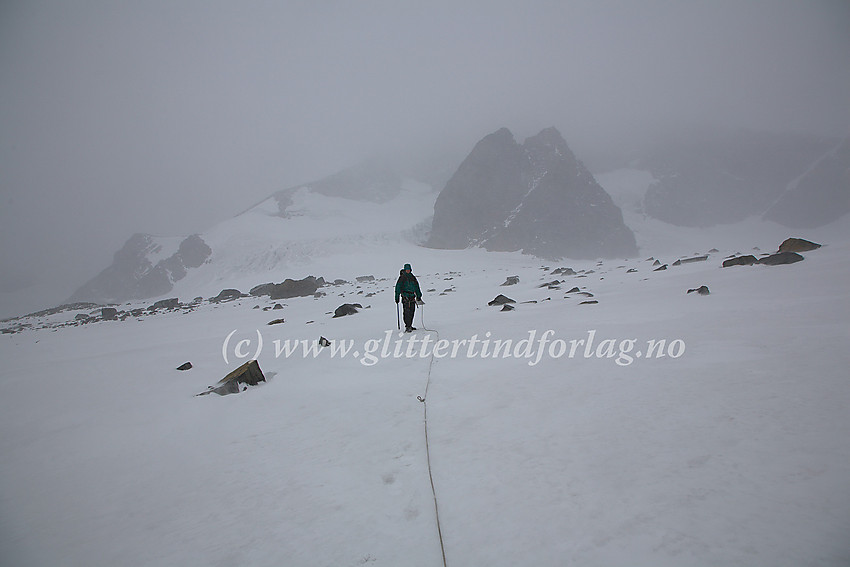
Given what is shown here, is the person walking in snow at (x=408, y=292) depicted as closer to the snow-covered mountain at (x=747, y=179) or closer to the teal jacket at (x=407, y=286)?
the teal jacket at (x=407, y=286)

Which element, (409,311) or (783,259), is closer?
(409,311)

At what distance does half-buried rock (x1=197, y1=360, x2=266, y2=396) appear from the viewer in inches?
209

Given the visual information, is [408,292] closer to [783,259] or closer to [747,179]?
[783,259]

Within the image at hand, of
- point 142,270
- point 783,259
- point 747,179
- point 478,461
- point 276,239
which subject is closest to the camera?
point 478,461

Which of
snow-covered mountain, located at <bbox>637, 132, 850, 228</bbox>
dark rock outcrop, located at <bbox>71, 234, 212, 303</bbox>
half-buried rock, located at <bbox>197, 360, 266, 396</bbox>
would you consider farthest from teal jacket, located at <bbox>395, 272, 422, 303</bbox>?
snow-covered mountain, located at <bbox>637, 132, 850, 228</bbox>

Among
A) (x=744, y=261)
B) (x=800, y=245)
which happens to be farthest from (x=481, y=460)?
(x=800, y=245)

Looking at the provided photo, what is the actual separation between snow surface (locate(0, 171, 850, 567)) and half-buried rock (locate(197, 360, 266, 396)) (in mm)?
231

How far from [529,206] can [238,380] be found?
91213 millimetres

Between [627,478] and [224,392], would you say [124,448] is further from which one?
[627,478]

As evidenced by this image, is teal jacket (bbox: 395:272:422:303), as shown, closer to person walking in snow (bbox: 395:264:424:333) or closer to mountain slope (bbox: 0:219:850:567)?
person walking in snow (bbox: 395:264:424:333)

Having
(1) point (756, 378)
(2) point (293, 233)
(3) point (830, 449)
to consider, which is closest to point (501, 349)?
(1) point (756, 378)

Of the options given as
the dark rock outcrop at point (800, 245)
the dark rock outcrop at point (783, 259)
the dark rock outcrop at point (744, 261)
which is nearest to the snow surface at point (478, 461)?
the dark rock outcrop at point (783, 259)

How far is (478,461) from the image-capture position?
268 cm

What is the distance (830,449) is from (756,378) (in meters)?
1.37
